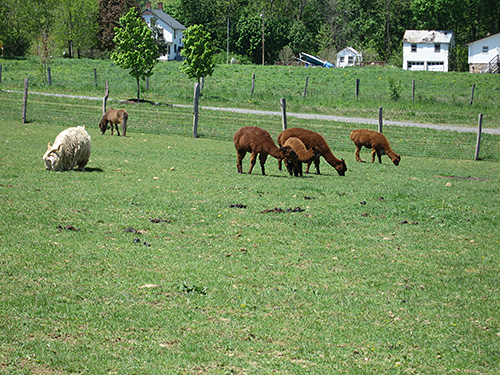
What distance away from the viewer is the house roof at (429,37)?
84000mm

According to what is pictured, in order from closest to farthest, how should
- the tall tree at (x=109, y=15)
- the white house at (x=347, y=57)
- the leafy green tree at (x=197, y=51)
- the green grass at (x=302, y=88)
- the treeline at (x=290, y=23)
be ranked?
the green grass at (x=302, y=88) → the leafy green tree at (x=197, y=51) → the treeline at (x=290, y=23) → the tall tree at (x=109, y=15) → the white house at (x=347, y=57)

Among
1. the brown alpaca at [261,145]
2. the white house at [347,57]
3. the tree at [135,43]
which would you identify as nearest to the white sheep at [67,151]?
the brown alpaca at [261,145]

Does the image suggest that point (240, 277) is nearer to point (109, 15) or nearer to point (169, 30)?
point (109, 15)

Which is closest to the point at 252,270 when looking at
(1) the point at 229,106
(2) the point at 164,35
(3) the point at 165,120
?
(3) the point at 165,120

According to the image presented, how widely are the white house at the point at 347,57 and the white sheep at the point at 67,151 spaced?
85210 mm

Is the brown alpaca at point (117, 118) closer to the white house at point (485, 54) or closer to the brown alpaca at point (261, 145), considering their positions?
the brown alpaca at point (261, 145)

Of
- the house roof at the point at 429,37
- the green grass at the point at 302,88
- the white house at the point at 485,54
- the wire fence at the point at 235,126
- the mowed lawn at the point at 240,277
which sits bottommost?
the mowed lawn at the point at 240,277

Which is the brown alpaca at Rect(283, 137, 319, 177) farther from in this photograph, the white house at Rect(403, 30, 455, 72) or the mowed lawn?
the white house at Rect(403, 30, 455, 72)

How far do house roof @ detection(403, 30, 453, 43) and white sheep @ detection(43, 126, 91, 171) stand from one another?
3087 inches

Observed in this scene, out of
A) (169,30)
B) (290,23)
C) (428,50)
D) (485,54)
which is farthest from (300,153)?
(290,23)

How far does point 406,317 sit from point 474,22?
331 feet

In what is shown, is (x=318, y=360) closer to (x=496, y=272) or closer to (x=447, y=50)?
(x=496, y=272)

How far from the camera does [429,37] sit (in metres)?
84.3

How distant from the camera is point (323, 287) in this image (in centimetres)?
676
